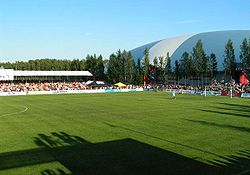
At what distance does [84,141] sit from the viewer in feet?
62.7

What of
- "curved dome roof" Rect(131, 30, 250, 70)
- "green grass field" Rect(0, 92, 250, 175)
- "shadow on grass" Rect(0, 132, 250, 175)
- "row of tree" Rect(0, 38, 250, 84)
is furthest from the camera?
"curved dome roof" Rect(131, 30, 250, 70)

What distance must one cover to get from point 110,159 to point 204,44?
10918 centimetres

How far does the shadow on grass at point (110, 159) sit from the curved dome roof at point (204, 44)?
90.9 metres

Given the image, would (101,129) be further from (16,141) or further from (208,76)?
(208,76)

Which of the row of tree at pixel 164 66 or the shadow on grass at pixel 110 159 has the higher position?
the row of tree at pixel 164 66

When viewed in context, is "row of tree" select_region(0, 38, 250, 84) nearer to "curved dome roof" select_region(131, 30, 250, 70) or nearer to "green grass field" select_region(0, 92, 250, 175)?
"curved dome roof" select_region(131, 30, 250, 70)

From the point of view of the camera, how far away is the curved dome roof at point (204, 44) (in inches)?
4400

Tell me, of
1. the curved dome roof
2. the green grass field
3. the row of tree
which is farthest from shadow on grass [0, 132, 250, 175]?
the curved dome roof

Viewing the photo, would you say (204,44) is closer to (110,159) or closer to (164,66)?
(164,66)

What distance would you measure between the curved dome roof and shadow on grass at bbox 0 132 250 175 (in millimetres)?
90878

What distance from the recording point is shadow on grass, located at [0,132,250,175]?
13438 mm

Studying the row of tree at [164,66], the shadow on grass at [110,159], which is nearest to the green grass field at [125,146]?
the shadow on grass at [110,159]

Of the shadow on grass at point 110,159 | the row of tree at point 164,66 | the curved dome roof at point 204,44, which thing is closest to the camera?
the shadow on grass at point 110,159

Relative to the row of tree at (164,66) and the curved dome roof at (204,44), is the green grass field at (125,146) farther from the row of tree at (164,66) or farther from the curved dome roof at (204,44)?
the curved dome roof at (204,44)
